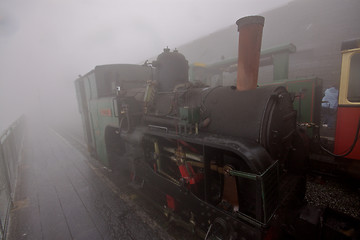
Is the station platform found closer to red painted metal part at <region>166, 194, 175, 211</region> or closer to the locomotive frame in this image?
red painted metal part at <region>166, 194, 175, 211</region>

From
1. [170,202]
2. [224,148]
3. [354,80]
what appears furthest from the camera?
[354,80]

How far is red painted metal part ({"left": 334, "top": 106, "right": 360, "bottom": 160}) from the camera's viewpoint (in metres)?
3.43

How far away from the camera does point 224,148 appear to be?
6.32 feet

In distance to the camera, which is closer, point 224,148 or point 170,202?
Answer: point 224,148

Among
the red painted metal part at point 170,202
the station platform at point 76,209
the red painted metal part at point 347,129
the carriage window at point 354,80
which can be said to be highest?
the carriage window at point 354,80

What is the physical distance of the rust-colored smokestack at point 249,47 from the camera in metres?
2.11

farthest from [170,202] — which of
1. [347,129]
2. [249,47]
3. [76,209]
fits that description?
[347,129]

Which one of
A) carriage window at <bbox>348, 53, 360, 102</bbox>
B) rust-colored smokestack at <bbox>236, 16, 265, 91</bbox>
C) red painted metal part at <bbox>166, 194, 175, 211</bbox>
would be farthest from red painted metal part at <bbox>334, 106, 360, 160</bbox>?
red painted metal part at <bbox>166, 194, 175, 211</bbox>

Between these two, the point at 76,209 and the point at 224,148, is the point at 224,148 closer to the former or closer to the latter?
the point at 224,148

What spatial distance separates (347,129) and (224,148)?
3.28 m

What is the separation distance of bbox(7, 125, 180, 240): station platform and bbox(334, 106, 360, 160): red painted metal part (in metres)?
3.79

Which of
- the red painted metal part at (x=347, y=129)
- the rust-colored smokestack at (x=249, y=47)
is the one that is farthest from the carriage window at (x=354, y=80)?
the rust-colored smokestack at (x=249, y=47)

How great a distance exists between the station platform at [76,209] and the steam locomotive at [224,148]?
0.56 meters

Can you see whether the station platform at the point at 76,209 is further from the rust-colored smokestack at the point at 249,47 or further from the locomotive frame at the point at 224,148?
the rust-colored smokestack at the point at 249,47
